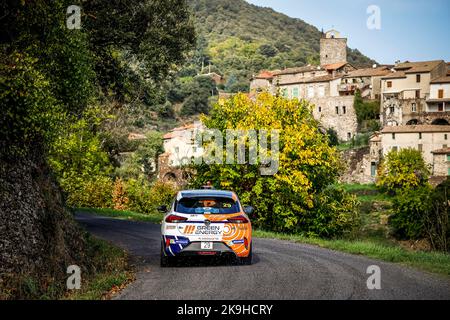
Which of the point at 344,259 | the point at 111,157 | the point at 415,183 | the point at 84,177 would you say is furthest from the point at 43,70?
the point at 415,183

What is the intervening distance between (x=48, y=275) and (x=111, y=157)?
51502mm

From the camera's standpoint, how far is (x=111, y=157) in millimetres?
60719

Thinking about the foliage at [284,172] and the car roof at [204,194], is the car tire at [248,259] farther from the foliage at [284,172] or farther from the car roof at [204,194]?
the foliage at [284,172]

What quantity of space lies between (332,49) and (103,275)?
5667 inches

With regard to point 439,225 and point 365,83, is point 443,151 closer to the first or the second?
point 365,83

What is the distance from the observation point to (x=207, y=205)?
12.3m

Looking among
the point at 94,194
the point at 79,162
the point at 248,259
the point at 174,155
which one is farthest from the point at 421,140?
the point at 248,259

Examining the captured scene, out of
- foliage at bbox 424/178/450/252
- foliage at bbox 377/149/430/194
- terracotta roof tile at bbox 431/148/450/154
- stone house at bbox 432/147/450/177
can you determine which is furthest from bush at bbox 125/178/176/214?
stone house at bbox 432/147/450/177

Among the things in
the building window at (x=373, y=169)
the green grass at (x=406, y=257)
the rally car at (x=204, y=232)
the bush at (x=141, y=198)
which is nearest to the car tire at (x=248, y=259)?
the rally car at (x=204, y=232)

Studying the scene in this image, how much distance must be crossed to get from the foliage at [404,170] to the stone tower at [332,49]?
72.5 m

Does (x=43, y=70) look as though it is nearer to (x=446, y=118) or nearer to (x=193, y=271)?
(x=193, y=271)

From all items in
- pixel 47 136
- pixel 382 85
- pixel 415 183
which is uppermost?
pixel 382 85

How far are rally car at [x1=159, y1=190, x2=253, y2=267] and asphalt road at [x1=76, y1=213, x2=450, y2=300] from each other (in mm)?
336
